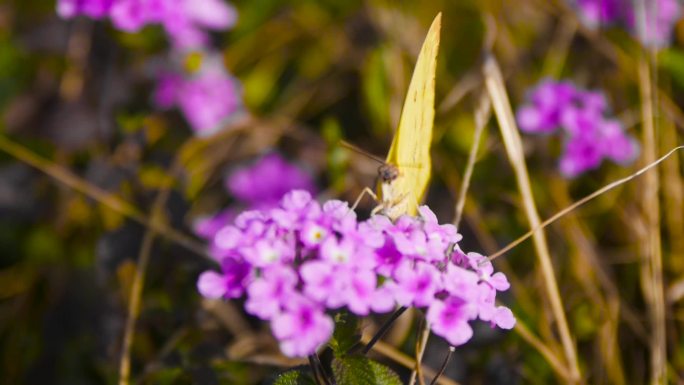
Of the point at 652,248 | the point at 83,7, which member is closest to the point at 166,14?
the point at 83,7

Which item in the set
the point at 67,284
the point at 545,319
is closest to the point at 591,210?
the point at 545,319

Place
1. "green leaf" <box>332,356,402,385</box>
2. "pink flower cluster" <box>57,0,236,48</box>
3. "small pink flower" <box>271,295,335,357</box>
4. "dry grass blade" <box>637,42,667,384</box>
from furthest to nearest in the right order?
1. "pink flower cluster" <box>57,0,236,48</box>
2. "dry grass blade" <box>637,42,667,384</box>
3. "green leaf" <box>332,356,402,385</box>
4. "small pink flower" <box>271,295,335,357</box>

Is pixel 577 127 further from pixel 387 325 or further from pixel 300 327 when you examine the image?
pixel 300 327

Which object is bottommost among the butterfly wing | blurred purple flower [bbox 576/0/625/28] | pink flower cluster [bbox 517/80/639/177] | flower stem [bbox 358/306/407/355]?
flower stem [bbox 358/306/407/355]

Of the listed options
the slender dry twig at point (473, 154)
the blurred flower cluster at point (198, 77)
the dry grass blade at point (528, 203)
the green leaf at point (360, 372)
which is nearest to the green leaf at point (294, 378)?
the green leaf at point (360, 372)

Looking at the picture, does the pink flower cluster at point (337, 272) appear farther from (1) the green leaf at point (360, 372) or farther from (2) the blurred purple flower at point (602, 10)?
(2) the blurred purple flower at point (602, 10)

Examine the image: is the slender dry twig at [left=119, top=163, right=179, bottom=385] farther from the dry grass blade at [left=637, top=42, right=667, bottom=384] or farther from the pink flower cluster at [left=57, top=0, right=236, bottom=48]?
the dry grass blade at [left=637, top=42, right=667, bottom=384]

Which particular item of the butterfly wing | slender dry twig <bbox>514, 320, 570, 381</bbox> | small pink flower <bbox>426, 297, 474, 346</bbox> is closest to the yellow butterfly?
the butterfly wing
